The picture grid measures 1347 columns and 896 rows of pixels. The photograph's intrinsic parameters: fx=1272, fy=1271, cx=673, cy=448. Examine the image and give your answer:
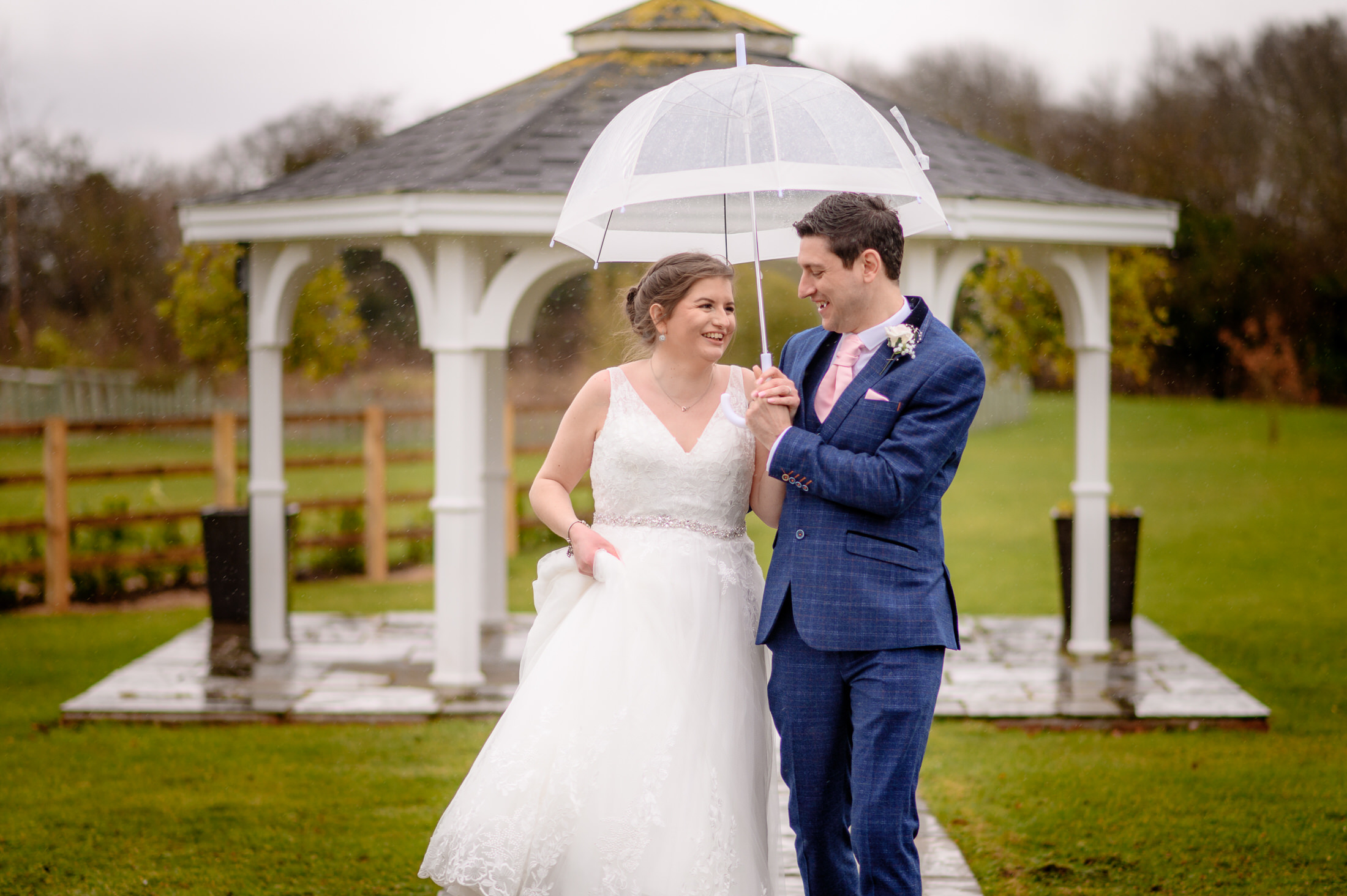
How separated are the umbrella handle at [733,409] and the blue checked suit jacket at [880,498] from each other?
161 millimetres

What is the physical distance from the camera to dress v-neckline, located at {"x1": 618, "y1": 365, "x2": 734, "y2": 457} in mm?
3469

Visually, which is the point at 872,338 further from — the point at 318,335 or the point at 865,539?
the point at 318,335

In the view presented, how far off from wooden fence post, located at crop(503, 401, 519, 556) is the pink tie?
7.89 meters

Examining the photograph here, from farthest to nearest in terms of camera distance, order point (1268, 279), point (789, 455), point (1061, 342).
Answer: point (1268, 279) < point (1061, 342) < point (789, 455)

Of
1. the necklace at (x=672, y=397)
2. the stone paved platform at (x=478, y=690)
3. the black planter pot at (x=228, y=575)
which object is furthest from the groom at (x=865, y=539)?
the black planter pot at (x=228, y=575)

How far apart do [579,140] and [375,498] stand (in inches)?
212

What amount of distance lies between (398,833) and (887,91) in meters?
30.7

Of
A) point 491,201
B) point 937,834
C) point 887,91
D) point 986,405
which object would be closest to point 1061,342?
point 491,201

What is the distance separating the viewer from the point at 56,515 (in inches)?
406

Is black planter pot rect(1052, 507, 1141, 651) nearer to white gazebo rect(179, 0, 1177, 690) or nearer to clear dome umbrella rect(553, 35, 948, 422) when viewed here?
white gazebo rect(179, 0, 1177, 690)

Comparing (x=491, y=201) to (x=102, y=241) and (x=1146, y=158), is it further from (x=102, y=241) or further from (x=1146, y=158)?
(x=1146, y=158)

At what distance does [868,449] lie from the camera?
121 inches

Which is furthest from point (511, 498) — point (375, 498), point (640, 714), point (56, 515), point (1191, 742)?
point (640, 714)

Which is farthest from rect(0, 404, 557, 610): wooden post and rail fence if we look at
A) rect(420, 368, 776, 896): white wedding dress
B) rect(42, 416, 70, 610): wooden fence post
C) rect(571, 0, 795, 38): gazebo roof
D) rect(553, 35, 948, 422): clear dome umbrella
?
rect(553, 35, 948, 422): clear dome umbrella
